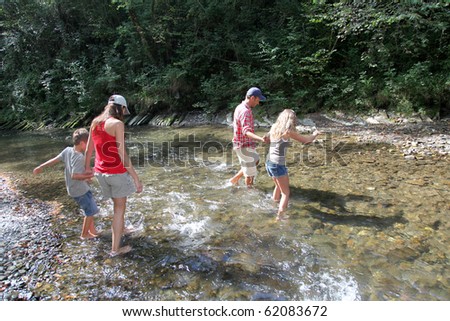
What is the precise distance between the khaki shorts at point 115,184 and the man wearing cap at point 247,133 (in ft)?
8.22

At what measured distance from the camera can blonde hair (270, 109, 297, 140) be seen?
4.83 m

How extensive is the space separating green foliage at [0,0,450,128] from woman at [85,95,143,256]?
963 cm

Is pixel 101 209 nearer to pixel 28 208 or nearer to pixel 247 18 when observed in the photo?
pixel 28 208

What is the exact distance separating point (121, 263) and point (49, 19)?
1002 inches

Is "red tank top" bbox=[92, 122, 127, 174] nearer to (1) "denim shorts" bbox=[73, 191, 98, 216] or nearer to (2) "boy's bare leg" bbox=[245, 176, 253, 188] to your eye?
(1) "denim shorts" bbox=[73, 191, 98, 216]

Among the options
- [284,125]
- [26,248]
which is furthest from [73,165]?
[284,125]

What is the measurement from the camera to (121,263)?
4.17 meters

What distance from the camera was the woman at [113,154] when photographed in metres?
3.78

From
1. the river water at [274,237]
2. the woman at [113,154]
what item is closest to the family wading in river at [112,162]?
the woman at [113,154]

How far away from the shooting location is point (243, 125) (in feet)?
19.3

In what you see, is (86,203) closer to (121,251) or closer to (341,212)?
(121,251)

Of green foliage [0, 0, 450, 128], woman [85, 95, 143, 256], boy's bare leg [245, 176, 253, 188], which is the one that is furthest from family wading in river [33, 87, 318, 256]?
green foliage [0, 0, 450, 128]

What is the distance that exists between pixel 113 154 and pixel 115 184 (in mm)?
426
